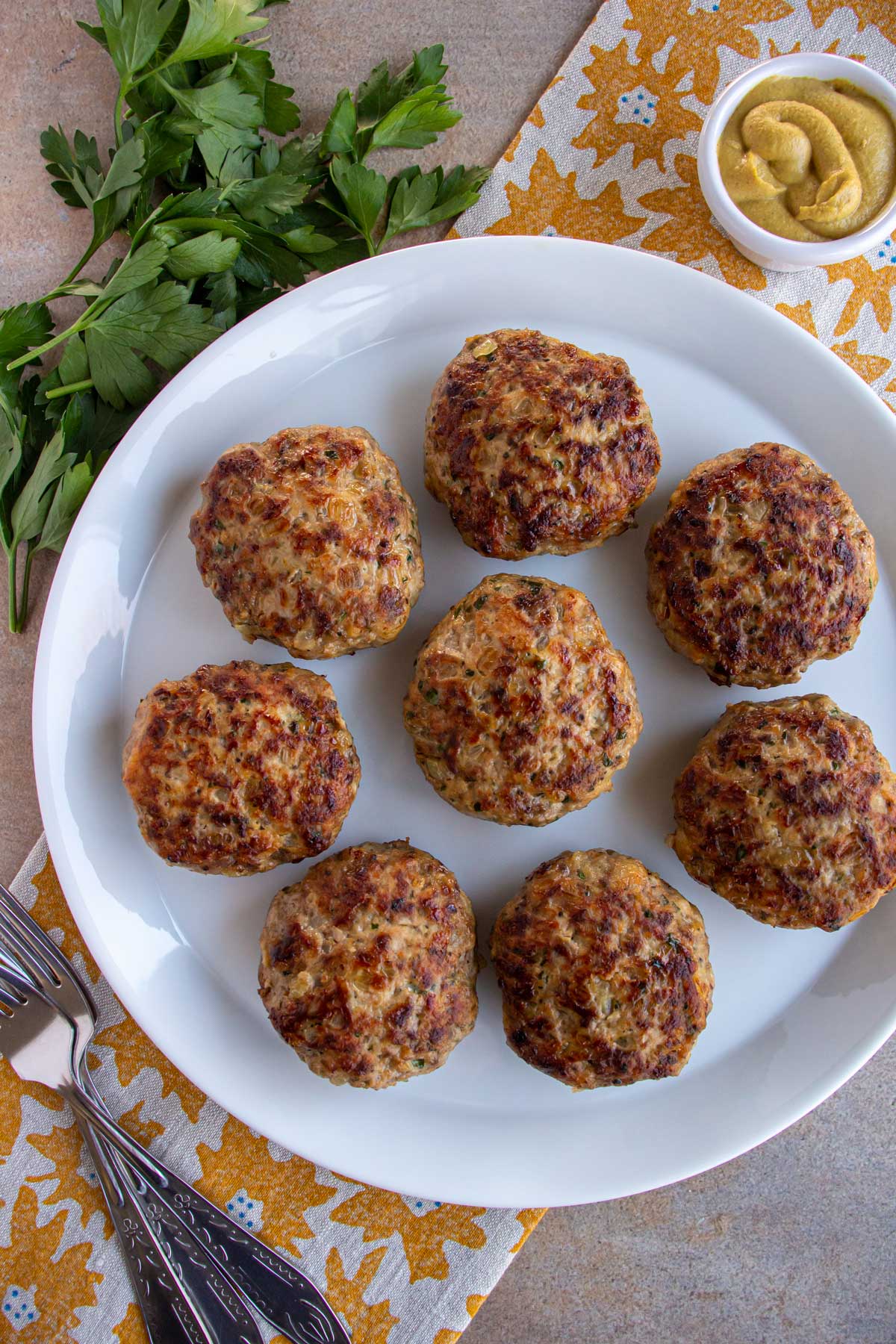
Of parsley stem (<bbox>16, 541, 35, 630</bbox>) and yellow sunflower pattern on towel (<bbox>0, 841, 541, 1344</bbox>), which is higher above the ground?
parsley stem (<bbox>16, 541, 35, 630</bbox>)

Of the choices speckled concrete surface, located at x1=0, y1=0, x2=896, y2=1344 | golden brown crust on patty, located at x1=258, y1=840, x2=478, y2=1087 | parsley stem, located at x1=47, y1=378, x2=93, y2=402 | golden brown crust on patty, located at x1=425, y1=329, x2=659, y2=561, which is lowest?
speckled concrete surface, located at x1=0, y1=0, x2=896, y2=1344

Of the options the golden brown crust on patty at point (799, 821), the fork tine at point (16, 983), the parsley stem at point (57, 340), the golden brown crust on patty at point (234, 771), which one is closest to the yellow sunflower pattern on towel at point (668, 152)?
the parsley stem at point (57, 340)

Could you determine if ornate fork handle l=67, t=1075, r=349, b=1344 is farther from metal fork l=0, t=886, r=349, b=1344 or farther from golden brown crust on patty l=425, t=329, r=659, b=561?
golden brown crust on patty l=425, t=329, r=659, b=561

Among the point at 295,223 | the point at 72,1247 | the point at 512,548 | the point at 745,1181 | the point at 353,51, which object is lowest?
the point at 745,1181

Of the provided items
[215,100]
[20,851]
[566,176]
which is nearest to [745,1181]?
[20,851]

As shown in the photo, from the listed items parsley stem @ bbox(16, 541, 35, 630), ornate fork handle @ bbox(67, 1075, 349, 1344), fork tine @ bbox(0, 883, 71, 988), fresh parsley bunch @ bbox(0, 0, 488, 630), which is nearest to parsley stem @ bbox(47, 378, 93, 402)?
fresh parsley bunch @ bbox(0, 0, 488, 630)

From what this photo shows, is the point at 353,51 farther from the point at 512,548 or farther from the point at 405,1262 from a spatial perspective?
the point at 405,1262

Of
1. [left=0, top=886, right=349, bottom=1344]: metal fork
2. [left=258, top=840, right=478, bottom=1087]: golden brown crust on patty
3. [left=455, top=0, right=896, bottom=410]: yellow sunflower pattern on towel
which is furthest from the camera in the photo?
[left=455, top=0, right=896, bottom=410]: yellow sunflower pattern on towel
